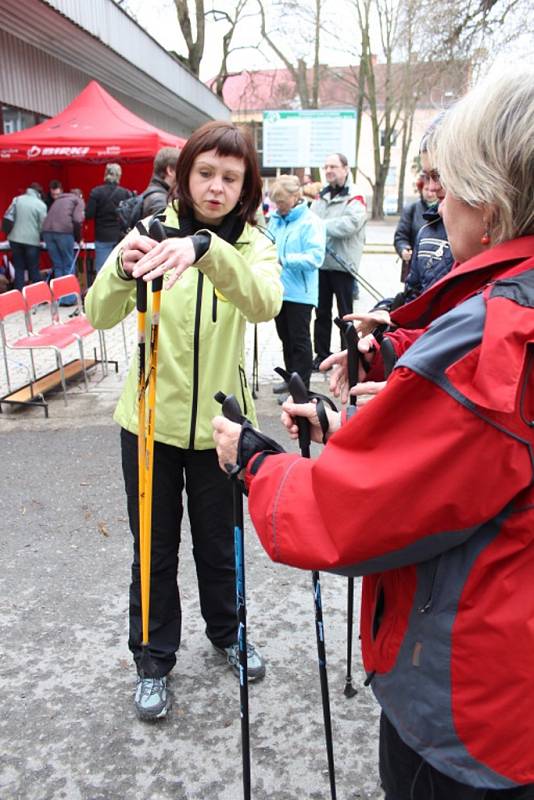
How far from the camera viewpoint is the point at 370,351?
2.18 m

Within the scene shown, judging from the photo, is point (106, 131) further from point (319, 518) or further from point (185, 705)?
point (319, 518)

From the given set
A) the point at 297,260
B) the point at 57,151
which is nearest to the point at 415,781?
the point at 297,260

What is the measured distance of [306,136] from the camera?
1270 cm

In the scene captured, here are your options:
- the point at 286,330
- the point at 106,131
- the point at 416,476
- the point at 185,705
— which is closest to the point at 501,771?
the point at 416,476

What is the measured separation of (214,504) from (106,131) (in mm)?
9422

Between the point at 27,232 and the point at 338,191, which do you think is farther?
the point at 27,232

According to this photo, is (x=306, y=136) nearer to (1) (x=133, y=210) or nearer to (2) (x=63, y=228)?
(2) (x=63, y=228)

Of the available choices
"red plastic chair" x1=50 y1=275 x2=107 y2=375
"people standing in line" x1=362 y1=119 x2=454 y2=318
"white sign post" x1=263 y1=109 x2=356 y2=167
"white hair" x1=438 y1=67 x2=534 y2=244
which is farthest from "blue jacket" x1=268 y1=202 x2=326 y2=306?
"white sign post" x1=263 y1=109 x2=356 y2=167

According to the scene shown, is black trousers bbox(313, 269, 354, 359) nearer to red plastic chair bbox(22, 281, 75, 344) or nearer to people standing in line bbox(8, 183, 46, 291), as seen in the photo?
red plastic chair bbox(22, 281, 75, 344)

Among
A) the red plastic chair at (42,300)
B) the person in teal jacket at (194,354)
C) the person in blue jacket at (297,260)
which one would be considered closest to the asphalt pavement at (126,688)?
the person in teal jacket at (194,354)

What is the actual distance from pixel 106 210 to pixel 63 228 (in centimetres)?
74

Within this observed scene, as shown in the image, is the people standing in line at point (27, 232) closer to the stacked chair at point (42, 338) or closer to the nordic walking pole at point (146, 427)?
the stacked chair at point (42, 338)

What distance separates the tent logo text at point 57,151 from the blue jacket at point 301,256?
5.23 metres

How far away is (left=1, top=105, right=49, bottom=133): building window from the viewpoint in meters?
11.8
